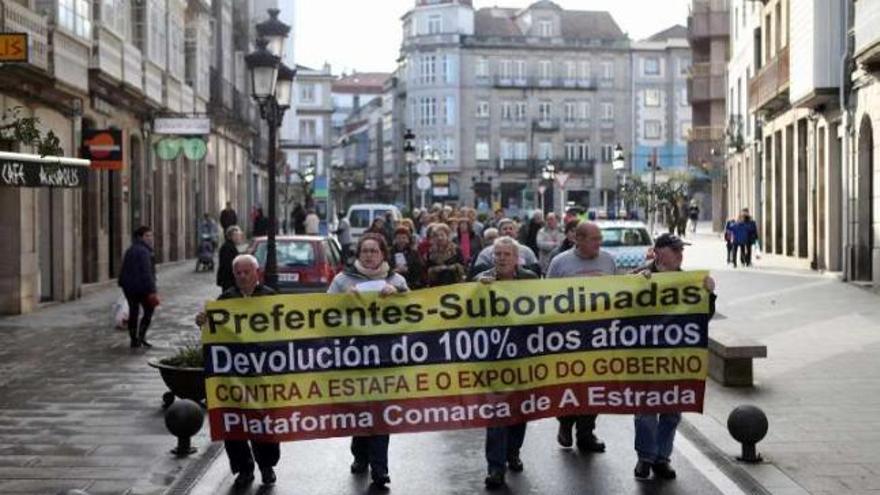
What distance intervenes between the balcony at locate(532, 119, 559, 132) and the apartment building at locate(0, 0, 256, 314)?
61763 mm

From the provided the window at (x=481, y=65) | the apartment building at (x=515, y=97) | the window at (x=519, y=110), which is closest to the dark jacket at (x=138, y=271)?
the apartment building at (x=515, y=97)

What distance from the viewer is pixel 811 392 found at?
12.8 meters

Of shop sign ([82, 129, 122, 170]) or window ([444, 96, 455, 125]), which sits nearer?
shop sign ([82, 129, 122, 170])

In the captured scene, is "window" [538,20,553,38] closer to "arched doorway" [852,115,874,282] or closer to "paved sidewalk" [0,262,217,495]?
"arched doorway" [852,115,874,282]

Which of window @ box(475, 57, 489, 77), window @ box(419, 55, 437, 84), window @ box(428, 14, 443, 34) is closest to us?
window @ box(475, 57, 489, 77)

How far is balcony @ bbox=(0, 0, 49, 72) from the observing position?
20.4 meters

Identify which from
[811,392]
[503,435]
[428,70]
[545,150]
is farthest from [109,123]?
[545,150]

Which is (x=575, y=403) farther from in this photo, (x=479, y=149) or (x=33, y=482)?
(x=479, y=149)

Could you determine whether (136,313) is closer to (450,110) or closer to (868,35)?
(868,35)

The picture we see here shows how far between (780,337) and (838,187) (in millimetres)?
15612

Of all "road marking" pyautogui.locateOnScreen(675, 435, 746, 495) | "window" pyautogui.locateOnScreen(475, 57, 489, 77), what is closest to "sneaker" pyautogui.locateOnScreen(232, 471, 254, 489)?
"road marking" pyautogui.locateOnScreen(675, 435, 746, 495)

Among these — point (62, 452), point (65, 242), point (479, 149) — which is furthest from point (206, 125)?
point (479, 149)

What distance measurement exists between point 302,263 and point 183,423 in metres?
10.9

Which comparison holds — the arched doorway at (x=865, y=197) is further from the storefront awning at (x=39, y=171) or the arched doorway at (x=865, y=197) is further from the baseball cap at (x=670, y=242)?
the baseball cap at (x=670, y=242)
